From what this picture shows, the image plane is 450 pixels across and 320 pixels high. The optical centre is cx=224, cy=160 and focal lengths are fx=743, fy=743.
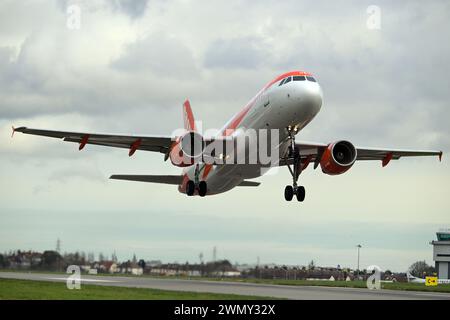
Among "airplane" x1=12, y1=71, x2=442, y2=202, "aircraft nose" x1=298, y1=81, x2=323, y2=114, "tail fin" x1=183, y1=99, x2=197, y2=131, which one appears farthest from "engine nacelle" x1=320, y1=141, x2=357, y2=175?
"tail fin" x1=183, y1=99, x2=197, y2=131

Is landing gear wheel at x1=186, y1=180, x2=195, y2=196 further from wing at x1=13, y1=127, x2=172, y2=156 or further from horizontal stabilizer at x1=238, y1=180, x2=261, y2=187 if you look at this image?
horizontal stabilizer at x1=238, y1=180, x2=261, y2=187

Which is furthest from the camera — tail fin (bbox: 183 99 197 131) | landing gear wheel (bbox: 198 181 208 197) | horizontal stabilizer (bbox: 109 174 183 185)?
tail fin (bbox: 183 99 197 131)

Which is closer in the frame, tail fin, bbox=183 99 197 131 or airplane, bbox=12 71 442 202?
airplane, bbox=12 71 442 202

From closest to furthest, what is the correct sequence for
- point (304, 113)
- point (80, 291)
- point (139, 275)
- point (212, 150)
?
point (80, 291) < point (304, 113) < point (212, 150) < point (139, 275)

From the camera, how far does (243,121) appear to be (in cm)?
4166

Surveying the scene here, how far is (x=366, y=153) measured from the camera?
169 ft

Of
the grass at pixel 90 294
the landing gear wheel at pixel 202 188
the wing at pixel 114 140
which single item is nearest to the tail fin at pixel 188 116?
the wing at pixel 114 140

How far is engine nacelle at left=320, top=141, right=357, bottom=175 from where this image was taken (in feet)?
147

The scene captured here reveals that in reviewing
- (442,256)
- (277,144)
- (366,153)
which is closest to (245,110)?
(277,144)

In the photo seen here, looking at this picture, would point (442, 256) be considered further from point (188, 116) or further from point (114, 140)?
point (114, 140)

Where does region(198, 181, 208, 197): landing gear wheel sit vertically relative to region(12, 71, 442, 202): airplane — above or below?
below
